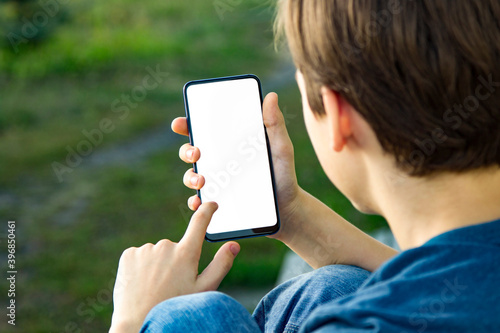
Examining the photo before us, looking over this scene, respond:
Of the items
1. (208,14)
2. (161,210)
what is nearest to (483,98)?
(161,210)

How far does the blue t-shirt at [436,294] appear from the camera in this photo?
732 millimetres

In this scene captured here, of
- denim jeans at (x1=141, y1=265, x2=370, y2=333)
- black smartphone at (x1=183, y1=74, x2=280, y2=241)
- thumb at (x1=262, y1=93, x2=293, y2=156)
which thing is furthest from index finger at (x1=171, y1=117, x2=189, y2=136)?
denim jeans at (x1=141, y1=265, x2=370, y2=333)

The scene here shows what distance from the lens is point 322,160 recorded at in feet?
3.33

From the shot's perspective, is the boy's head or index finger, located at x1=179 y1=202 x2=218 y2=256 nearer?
the boy's head

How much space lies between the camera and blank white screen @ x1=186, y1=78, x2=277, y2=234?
1.32 metres

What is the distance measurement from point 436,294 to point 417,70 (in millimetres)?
296

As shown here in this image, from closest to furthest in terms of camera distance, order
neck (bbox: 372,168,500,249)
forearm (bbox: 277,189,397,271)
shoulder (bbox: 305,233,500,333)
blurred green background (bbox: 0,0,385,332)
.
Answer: shoulder (bbox: 305,233,500,333) < neck (bbox: 372,168,500,249) < forearm (bbox: 277,189,397,271) < blurred green background (bbox: 0,0,385,332)

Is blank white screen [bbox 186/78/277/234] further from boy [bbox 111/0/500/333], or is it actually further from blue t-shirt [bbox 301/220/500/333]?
blue t-shirt [bbox 301/220/500/333]

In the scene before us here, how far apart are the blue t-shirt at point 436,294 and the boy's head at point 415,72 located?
0.45 feet

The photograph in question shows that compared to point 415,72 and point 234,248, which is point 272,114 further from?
point 415,72

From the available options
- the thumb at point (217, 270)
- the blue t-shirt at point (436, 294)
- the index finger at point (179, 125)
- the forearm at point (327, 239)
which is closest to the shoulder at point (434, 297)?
the blue t-shirt at point (436, 294)

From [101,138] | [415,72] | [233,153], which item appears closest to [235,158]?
[233,153]

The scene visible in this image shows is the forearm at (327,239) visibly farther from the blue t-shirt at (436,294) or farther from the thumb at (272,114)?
the blue t-shirt at (436,294)

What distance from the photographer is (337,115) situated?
90cm
